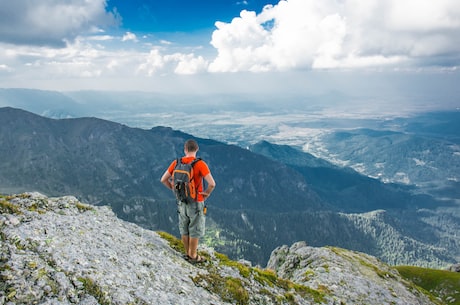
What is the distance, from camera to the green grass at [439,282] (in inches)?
3339

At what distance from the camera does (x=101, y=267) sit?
13430 millimetres

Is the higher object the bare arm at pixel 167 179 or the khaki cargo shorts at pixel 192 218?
the bare arm at pixel 167 179

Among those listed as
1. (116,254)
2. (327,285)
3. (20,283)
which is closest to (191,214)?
(116,254)

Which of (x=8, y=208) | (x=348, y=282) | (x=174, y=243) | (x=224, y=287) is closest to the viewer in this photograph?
(x=8, y=208)

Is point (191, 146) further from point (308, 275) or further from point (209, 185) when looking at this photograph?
Answer: point (308, 275)

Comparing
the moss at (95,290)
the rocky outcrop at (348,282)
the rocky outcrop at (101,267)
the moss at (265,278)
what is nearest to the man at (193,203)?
the rocky outcrop at (101,267)

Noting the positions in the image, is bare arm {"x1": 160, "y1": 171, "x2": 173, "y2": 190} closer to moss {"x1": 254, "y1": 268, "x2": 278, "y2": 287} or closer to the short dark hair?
the short dark hair

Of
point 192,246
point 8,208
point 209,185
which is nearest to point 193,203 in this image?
point 209,185

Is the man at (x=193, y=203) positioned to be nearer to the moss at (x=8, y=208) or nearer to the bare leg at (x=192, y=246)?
the bare leg at (x=192, y=246)

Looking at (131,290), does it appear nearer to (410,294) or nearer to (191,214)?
(191,214)

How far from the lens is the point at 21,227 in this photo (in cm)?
1380

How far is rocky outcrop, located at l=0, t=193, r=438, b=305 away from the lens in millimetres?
10984

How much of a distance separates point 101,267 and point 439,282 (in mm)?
114993

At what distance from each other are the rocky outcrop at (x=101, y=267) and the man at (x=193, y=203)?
73.3 inches
